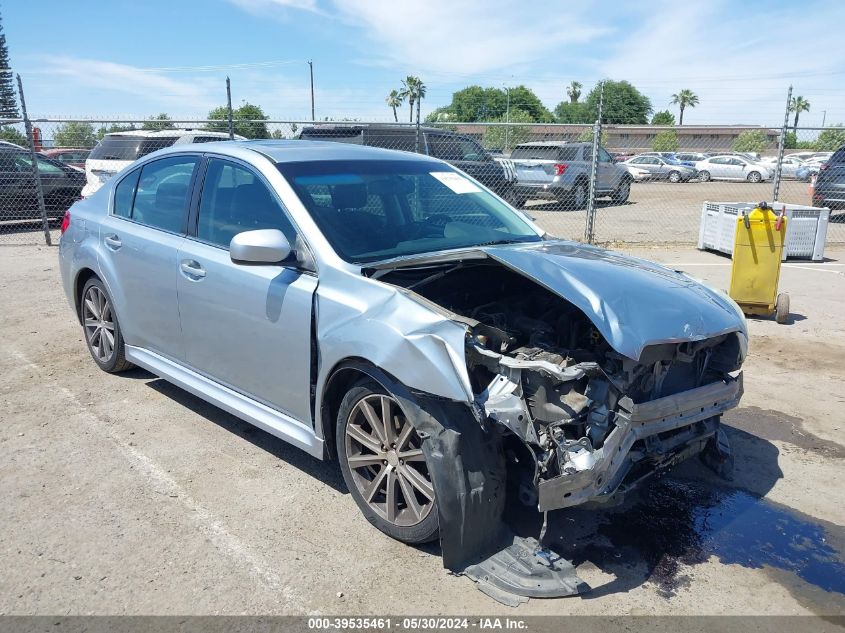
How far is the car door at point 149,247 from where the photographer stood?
4531mm

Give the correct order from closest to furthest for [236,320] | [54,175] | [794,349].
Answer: [236,320] → [794,349] → [54,175]

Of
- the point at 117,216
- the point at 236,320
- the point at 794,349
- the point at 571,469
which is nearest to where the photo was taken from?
the point at 571,469

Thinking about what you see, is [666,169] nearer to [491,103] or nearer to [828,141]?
[828,141]

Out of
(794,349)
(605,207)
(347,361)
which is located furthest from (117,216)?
(605,207)

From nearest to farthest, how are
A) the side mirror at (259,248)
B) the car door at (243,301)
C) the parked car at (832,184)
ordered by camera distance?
1. the side mirror at (259,248)
2. the car door at (243,301)
3. the parked car at (832,184)

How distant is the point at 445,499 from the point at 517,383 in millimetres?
585

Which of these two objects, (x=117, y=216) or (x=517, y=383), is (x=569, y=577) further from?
→ (x=117, y=216)

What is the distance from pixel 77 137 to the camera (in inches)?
583

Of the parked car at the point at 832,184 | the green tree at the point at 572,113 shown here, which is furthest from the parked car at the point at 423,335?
the green tree at the point at 572,113

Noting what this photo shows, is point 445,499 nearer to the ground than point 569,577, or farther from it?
farther from it

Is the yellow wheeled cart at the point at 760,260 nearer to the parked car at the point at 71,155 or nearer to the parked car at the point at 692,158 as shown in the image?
the parked car at the point at 71,155

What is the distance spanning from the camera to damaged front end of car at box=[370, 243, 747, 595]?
9.74ft

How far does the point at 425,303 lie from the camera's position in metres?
3.18

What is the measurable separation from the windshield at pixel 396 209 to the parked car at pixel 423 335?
1 cm
